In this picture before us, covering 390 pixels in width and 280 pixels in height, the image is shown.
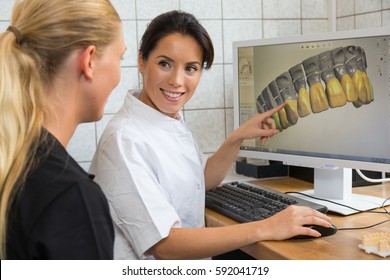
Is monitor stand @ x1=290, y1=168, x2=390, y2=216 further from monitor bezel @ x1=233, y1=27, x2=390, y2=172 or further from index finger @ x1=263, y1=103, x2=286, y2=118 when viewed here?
index finger @ x1=263, y1=103, x2=286, y2=118

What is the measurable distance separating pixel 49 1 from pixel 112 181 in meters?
0.47

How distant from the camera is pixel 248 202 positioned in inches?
58.4

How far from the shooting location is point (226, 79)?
2150mm

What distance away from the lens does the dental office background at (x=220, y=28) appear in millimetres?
2021

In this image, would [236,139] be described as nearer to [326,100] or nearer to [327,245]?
[326,100]

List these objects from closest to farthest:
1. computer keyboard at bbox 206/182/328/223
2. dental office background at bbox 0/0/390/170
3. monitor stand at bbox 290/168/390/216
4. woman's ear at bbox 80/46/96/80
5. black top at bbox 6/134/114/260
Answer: black top at bbox 6/134/114/260, woman's ear at bbox 80/46/96/80, computer keyboard at bbox 206/182/328/223, monitor stand at bbox 290/168/390/216, dental office background at bbox 0/0/390/170

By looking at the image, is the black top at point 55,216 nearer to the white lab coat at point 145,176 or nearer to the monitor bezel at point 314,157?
the white lab coat at point 145,176

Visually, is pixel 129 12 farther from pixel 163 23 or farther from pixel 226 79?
pixel 163 23

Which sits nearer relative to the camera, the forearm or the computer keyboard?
the forearm

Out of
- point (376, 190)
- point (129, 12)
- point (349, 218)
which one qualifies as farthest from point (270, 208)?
point (129, 12)

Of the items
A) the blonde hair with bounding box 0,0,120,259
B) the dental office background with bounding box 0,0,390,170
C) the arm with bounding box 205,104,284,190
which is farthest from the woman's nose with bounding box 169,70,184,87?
the dental office background with bounding box 0,0,390,170

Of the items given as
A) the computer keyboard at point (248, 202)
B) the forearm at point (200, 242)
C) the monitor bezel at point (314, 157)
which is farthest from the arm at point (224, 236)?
the monitor bezel at point (314, 157)

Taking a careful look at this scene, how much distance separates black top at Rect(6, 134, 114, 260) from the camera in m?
0.77

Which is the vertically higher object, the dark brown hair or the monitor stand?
the dark brown hair
